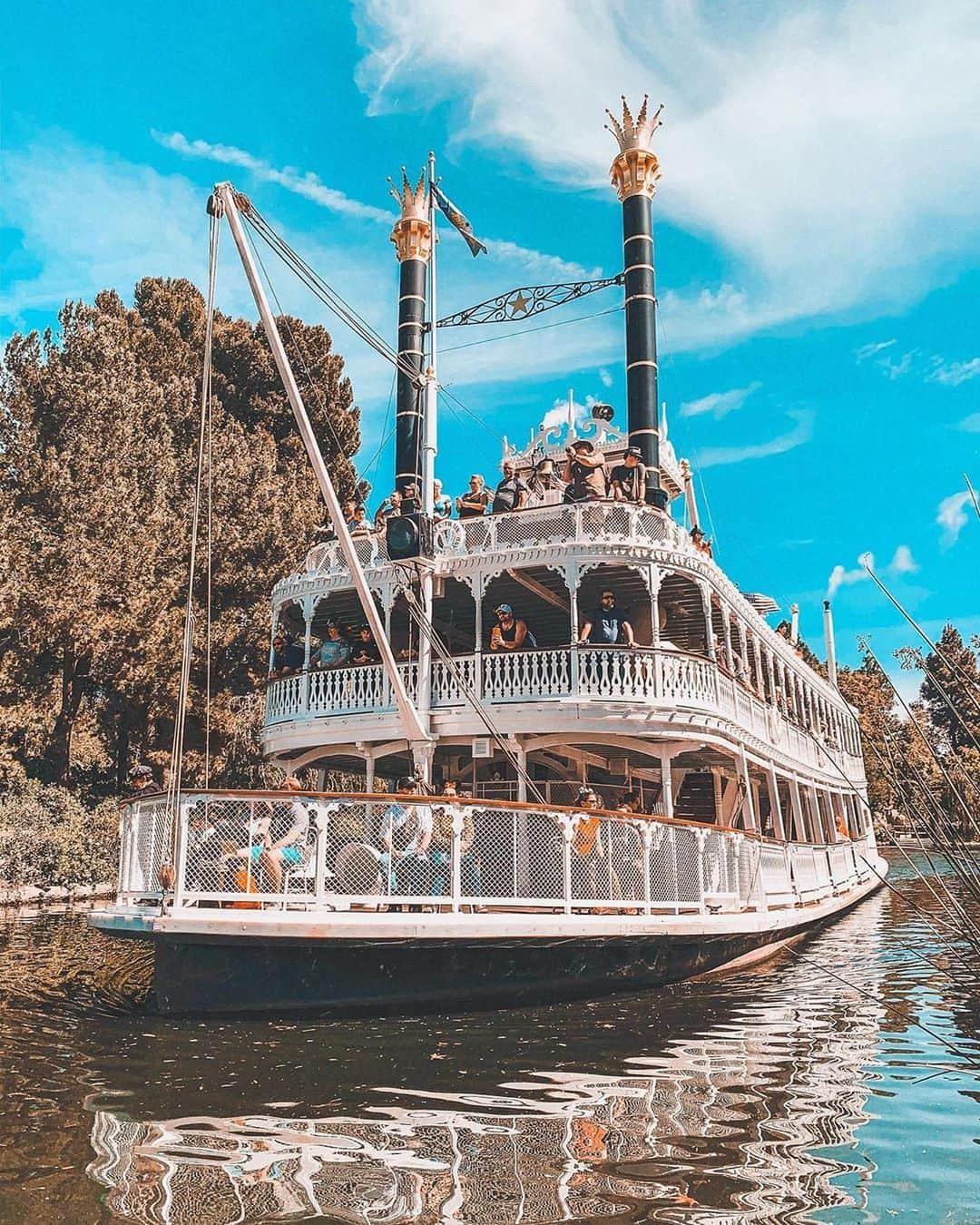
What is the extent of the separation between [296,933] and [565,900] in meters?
3.09

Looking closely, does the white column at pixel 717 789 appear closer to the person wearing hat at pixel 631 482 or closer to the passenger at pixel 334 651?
the person wearing hat at pixel 631 482

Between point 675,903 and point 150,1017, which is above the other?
point 675,903

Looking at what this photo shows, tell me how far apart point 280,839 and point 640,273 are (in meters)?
16.4

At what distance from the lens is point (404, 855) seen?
1052 cm

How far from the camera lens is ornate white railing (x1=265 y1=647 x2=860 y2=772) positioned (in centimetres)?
1488

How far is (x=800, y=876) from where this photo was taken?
1841cm

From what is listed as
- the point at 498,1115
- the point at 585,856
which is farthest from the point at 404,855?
the point at 498,1115

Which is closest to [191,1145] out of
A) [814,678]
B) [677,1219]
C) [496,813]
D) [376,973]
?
[677,1219]

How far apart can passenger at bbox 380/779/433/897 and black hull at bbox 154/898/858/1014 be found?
2.15 ft

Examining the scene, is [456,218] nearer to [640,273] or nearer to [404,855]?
[640,273]

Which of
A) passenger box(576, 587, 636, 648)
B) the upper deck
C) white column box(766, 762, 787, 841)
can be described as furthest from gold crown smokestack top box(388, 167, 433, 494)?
white column box(766, 762, 787, 841)

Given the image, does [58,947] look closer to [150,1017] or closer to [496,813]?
[150,1017]

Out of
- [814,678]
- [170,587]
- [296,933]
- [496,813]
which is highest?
[170,587]

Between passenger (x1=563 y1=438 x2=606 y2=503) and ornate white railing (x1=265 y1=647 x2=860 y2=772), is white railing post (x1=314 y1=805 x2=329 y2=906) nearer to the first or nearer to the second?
ornate white railing (x1=265 y1=647 x2=860 y2=772)
